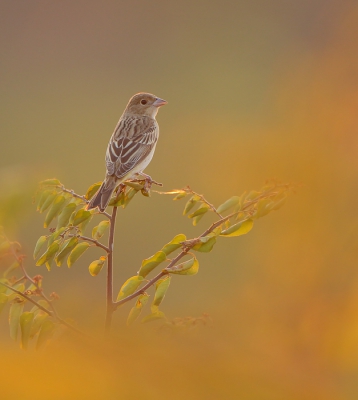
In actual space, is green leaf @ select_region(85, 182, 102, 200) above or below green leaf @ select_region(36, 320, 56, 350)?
above

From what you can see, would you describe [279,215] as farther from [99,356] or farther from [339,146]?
[99,356]

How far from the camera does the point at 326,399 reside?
76cm

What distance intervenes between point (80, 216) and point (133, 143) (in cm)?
348

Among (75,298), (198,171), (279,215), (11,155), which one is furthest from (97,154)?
(75,298)

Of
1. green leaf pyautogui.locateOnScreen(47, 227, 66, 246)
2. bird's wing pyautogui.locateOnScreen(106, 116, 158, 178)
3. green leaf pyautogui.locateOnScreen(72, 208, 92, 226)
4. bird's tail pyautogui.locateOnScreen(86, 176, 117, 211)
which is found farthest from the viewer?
bird's wing pyautogui.locateOnScreen(106, 116, 158, 178)

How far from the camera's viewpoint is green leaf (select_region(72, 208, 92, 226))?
245cm

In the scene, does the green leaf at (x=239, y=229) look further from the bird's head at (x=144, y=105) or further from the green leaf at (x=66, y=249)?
the bird's head at (x=144, y=105)

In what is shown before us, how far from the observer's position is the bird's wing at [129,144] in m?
5.10

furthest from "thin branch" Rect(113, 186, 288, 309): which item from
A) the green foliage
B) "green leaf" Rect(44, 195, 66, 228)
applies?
"green leaf" Rect(44, 195, 66, 228)

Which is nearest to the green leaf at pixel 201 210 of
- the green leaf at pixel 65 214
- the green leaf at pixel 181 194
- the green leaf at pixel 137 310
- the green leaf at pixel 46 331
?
the green leaf at pixel 181 194

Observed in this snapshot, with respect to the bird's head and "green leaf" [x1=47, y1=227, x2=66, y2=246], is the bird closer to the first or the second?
the bird's head

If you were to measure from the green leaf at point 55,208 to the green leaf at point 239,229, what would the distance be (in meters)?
0.75

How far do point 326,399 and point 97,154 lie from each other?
21270 mm

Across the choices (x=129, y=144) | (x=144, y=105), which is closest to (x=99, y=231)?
(x=129, y=144)
